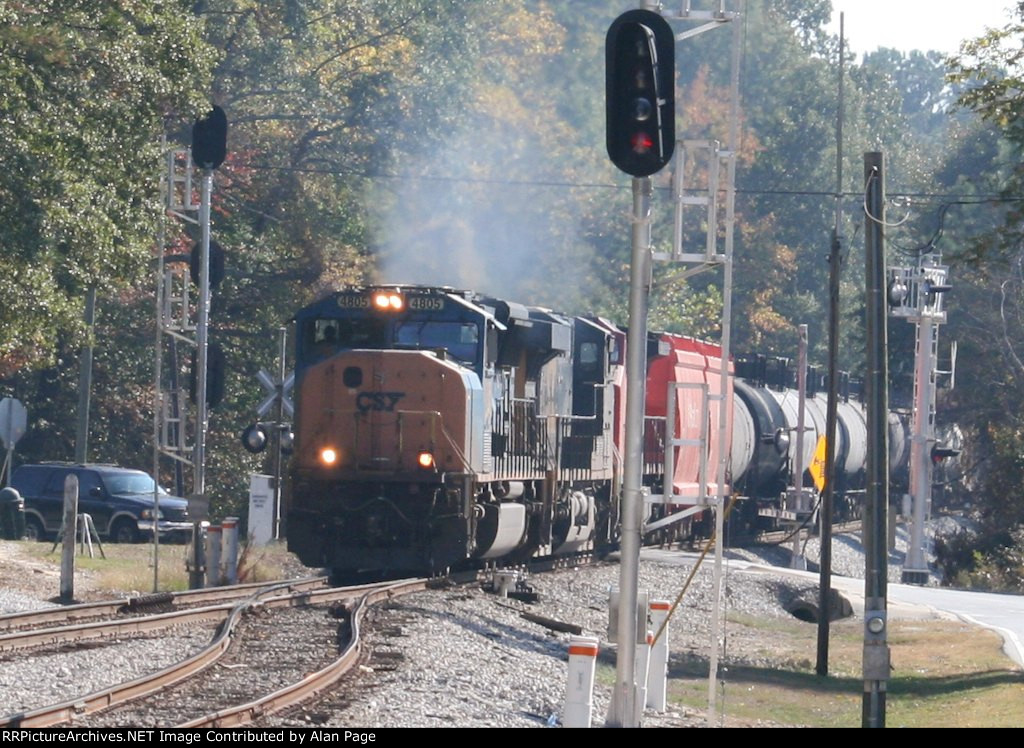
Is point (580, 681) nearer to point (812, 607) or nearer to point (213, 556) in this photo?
point (213, 556)

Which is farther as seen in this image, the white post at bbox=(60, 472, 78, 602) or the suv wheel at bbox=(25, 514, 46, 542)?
the suv wheel at bbox=(25, 514, 46, 542)

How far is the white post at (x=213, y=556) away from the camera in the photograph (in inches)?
901

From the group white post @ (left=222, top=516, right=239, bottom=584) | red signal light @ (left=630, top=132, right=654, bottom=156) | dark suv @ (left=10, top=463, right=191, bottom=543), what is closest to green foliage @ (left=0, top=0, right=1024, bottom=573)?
red signal light @ (left=630, top=132, right=654, bottom=156)

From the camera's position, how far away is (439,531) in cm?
2009

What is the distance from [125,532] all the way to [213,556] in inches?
443

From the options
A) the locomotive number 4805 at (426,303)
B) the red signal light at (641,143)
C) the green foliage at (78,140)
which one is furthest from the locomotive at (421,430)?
the red signal light at (641,143)

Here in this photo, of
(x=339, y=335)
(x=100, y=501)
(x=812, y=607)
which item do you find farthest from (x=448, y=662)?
(x=100, y=501)

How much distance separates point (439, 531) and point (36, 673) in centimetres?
810

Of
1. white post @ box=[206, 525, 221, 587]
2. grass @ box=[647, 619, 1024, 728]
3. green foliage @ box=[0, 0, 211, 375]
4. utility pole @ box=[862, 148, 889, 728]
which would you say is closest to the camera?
utility pole @ box=[862, 148, 889, 728]

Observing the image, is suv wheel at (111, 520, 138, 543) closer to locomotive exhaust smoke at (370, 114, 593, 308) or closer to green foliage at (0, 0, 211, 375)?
green foliage at (0, 0, 211, 375)

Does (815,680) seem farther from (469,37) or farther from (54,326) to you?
(469,37)

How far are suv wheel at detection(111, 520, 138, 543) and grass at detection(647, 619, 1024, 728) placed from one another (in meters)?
14.8

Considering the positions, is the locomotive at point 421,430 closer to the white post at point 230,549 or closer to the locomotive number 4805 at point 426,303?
the locomotive number 4805 at point 426,303

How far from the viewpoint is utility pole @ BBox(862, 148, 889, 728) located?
47.7ft
